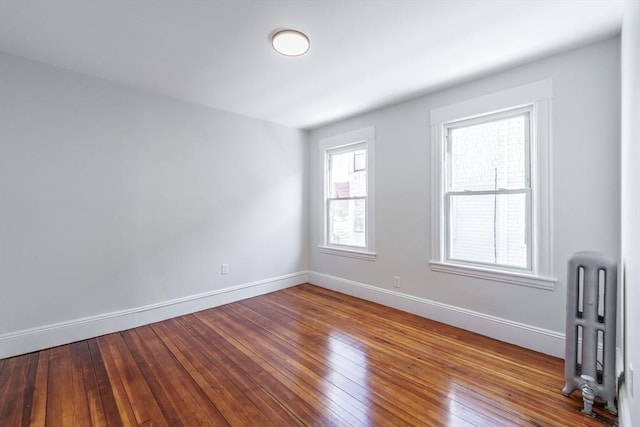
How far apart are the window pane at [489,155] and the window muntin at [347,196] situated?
124 centimetres

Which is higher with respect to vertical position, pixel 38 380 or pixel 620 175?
pixel 620 175

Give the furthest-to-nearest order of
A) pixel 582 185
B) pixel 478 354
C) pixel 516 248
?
pixel 516 248, pixel 478 354, pixel 582 185

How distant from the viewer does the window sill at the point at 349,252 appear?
3736 mm

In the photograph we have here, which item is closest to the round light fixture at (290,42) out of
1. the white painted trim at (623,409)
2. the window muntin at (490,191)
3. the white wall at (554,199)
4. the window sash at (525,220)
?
the white wall at (554,199)

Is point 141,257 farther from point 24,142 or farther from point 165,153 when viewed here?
point 24,142

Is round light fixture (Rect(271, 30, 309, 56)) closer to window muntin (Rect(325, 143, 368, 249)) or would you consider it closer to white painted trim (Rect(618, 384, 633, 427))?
window muntin (Rect(325, 143, 368, 249))

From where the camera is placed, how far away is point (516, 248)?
8.45 feet

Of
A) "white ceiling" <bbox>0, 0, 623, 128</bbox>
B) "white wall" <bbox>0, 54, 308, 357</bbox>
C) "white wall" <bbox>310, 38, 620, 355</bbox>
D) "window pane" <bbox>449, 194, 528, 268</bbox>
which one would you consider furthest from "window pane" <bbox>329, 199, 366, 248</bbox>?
"white ceiling" <bbox>0, 0, 623, 128</bbox>

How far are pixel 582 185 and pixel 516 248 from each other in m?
0.72

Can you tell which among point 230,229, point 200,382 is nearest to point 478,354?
point 200,382

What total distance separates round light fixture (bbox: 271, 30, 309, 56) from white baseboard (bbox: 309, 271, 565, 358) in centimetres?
285

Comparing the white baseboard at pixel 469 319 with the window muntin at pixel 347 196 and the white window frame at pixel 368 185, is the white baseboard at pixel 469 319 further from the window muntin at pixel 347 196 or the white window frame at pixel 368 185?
the window muntin at pixel 347 196

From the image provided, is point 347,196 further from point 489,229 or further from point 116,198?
point 116,198

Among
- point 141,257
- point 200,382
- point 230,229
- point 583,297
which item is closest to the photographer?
point 583,297
